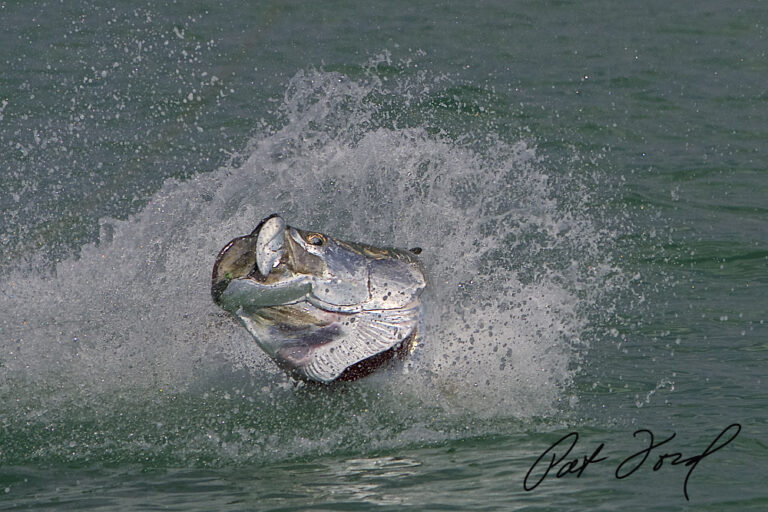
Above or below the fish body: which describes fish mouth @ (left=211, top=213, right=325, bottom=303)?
above

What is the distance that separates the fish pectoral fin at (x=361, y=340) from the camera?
14.6ft

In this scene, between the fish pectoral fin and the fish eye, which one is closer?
the fish eye

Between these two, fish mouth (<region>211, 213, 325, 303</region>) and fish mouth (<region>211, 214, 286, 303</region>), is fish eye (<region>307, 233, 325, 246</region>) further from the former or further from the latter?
fish mouth (<region>211, 214, 286, 303</region>)

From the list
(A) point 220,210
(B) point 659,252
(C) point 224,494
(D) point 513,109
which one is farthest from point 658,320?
(D) point 513,109

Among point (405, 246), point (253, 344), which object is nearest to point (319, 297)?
point (253, 344)

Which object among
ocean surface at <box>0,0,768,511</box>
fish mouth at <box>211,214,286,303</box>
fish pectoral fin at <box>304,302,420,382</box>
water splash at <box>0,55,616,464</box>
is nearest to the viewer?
fish mouth at <box>211,214,286,303</box>

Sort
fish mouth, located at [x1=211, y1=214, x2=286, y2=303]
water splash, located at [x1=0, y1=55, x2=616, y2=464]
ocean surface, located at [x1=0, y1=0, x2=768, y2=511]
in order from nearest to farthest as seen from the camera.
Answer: fish mouth, located at [x1=211, y1=214, x2=286, y2=303]
ocean surface, located at [x1=0, y1=0, x2=768, y2=511]
water splash, located at [x1=0, y1=55, x2=616, y2=464]
